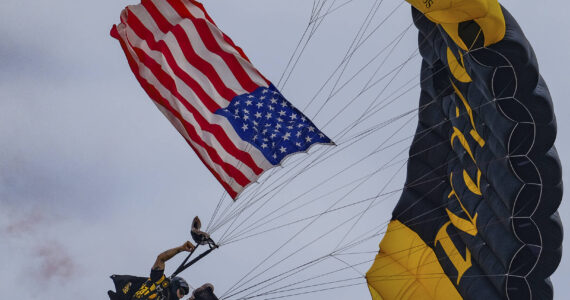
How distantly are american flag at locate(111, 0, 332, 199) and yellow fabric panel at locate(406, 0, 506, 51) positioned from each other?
4062 mm

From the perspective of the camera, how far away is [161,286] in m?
20.5

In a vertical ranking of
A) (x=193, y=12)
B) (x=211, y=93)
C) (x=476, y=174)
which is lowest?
(x=476, y=174)

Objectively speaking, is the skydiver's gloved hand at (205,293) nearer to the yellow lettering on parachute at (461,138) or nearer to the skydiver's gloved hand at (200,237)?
the skydiver's gloved hand at (200,237)

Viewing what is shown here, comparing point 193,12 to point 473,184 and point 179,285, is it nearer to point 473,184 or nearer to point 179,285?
point 179,285

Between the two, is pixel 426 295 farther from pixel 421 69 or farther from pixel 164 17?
pixel 164 17

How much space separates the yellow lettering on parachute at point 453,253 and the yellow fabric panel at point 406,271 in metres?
0.43

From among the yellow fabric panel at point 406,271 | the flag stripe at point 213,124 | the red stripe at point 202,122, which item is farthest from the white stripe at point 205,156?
the yellow fabric panel at point 406,271

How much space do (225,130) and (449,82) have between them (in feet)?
14.6

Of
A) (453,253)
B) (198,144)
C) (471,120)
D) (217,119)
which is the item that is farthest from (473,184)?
(198,144)

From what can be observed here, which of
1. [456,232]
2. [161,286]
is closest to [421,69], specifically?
[456,232]

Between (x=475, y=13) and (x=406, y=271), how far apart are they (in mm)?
7051

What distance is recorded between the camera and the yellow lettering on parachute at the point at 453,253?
22.7m

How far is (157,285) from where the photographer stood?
20.6 metres

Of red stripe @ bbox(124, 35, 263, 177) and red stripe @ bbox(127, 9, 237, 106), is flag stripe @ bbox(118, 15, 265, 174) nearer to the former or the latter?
red stripe @ bbox(124, 35, 263, 177)
